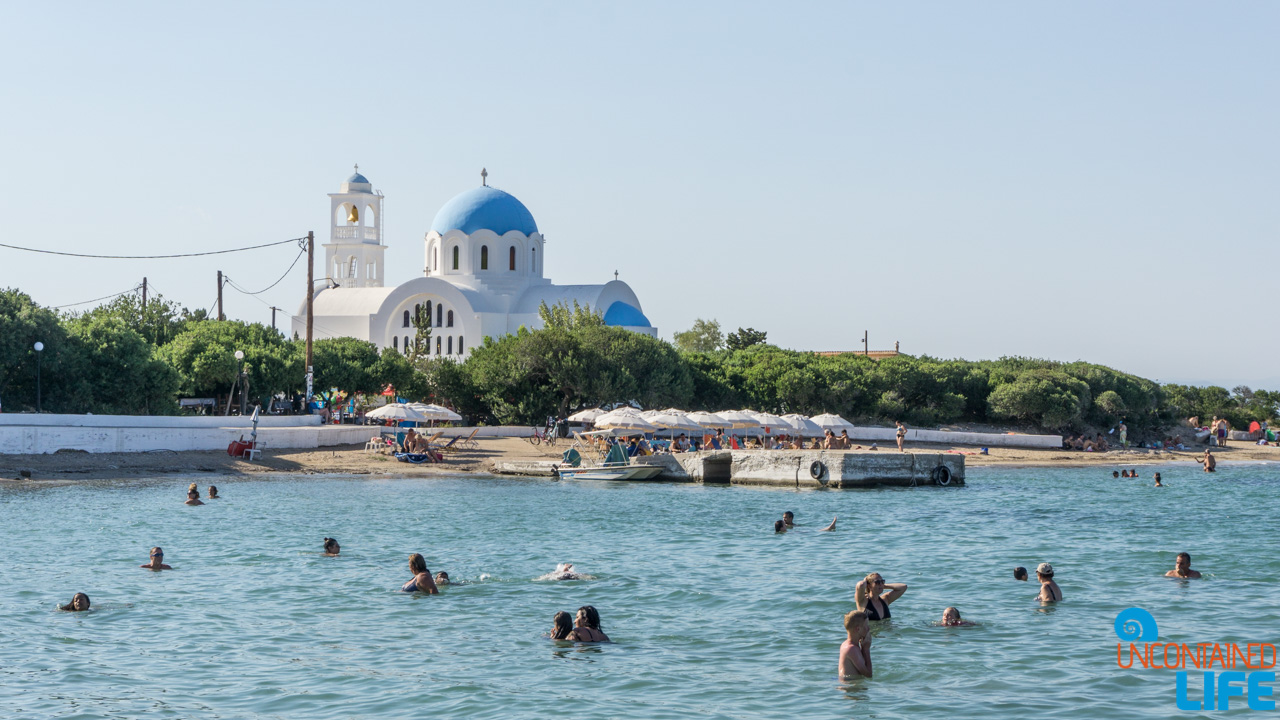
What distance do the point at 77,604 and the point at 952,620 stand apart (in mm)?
9728

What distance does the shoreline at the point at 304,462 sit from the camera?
29328 mm

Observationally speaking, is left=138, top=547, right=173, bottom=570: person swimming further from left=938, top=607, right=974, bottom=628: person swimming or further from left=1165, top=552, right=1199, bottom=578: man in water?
left=1165, top=552, right=1199, bottom=578: man in water

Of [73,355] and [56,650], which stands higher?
[73,355]

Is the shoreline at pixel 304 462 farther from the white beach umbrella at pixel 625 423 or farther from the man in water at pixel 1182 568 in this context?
the man in water at pixel 1182 568

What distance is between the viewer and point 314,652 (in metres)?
12.1

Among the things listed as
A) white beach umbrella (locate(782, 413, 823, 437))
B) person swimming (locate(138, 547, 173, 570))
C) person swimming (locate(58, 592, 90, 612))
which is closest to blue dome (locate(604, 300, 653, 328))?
white beach umbrella (locate(782, 413, 823, 437))

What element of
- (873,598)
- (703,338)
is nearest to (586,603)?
(873,598)

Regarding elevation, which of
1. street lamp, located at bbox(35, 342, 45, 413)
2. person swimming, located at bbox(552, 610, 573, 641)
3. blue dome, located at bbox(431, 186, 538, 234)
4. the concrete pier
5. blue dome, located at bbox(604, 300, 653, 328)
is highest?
blue dome, located at bbox(431, 186, 538, 234)

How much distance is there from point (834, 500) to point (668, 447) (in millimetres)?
11497

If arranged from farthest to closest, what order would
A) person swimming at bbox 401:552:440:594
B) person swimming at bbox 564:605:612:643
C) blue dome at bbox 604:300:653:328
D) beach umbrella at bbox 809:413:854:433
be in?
blue dome at bbox 604:300:653:328, beach umbrella at bbox 809:413:854:433, person swimming at bbox 401:552:440:594, person swimming at bbox 564:605:612:643

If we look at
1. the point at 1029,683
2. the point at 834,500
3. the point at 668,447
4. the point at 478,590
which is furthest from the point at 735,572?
the point at 668,447

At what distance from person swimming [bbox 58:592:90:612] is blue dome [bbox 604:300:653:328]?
4916 cm

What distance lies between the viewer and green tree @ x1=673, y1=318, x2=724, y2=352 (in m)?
91.1

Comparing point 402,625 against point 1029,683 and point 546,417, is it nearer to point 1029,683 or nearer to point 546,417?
point 1029,683
